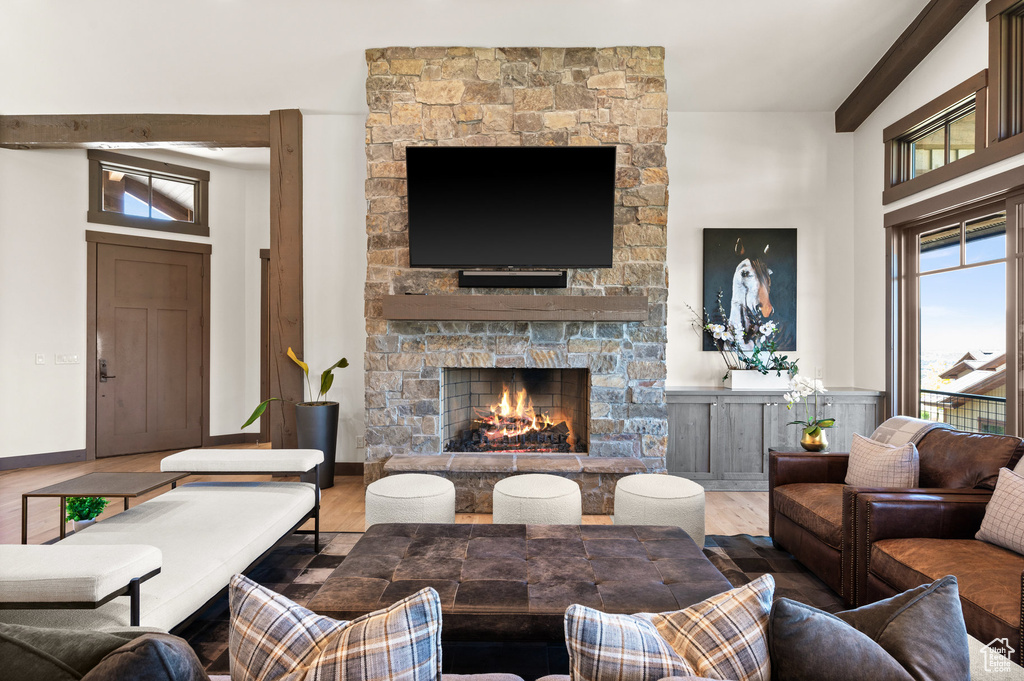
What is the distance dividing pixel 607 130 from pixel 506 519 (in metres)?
2.94

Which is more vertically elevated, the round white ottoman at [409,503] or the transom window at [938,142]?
the transom window at [938,142]

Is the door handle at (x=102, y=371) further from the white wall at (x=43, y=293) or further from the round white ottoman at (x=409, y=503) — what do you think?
the round white ottoman at (x=409, y=503)

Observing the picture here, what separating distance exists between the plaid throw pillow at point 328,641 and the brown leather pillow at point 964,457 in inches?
106

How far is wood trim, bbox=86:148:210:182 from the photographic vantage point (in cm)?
558

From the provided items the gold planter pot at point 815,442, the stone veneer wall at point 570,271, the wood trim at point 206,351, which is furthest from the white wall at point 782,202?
the wood trim at point 206,351

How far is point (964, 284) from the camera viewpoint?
13.3ft

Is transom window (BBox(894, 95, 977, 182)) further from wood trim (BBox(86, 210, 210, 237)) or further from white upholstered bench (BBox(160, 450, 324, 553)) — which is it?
wood trim (BBox(86, 210, 210, 237))

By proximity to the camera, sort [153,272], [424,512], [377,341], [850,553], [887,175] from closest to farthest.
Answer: [850,553] → [424,512] → [377,341] → [887,175] → [153,272]

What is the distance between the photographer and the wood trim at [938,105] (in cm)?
370

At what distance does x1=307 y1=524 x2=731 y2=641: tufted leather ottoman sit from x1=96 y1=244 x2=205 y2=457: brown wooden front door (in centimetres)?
477

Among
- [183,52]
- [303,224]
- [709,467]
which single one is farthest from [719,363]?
[183,52]

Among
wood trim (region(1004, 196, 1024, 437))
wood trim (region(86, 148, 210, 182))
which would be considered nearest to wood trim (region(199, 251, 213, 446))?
wood trim (region(86, 148, 210, 182))

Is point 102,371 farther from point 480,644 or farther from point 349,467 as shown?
point 480,644

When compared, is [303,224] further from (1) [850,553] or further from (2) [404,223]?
(1) [850,553]
